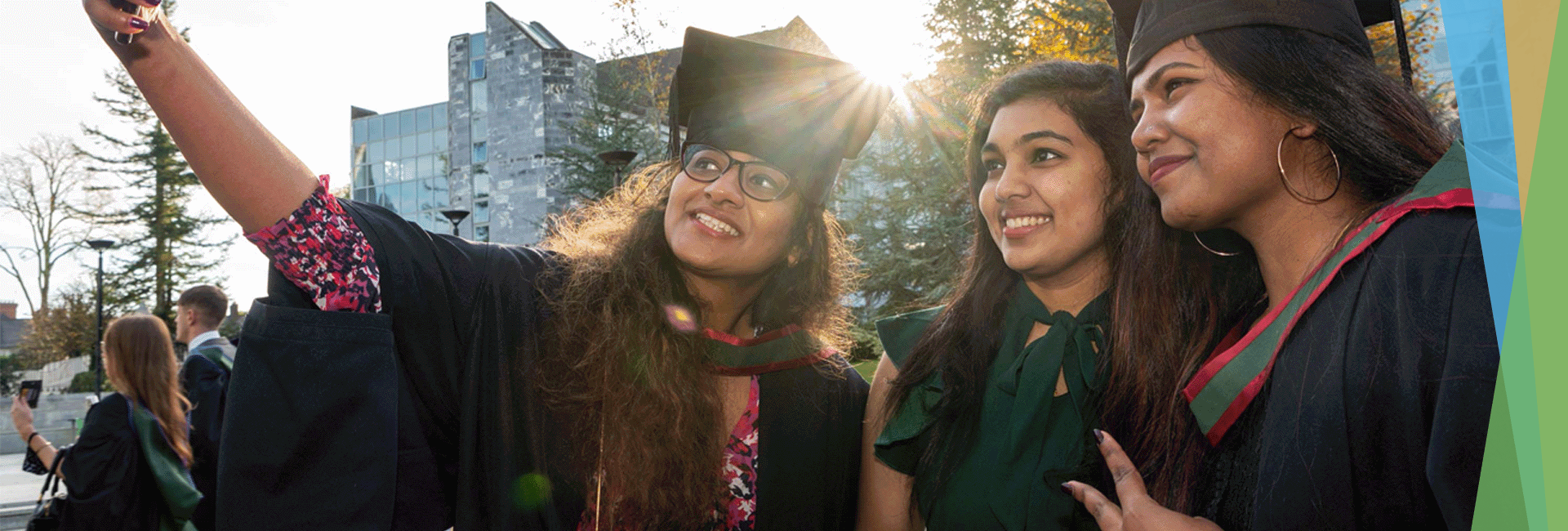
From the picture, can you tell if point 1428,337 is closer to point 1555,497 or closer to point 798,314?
point 1555,497

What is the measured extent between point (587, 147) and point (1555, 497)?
24.1 m

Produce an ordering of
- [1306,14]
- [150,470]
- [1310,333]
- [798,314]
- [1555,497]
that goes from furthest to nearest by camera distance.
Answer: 1. [150,470]
2. [798,314]
3. [1306,14]
4. [1310,333]
5. [1555,497]

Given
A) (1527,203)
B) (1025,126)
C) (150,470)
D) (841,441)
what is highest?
(1025,126)

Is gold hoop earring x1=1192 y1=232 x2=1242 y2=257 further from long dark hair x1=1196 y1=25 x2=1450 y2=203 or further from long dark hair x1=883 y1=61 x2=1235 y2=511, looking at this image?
long dark hair x1=1196 y1=25 x2=1450 y2=203

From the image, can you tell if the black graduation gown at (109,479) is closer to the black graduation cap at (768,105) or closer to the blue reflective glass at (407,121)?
the black graduation cap at (768,105)

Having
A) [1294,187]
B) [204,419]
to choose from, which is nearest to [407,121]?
[204,419]

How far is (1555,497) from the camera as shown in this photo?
105 cm

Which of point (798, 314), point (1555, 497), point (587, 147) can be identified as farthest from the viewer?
point (587, 147)

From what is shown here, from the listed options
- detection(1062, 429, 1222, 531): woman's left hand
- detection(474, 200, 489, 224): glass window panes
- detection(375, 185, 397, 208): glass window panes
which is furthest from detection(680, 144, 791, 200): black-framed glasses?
detection(375, 185, 397, 208): glass window panes

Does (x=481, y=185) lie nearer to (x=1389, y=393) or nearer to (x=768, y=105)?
(x=768, y=105)

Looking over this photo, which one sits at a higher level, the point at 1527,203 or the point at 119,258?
the point at 119,258

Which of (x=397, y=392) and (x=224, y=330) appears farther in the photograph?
(x=224, y=330)

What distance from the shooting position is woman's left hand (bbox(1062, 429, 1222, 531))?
5.45 feet

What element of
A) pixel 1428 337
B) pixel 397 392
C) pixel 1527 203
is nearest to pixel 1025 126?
pixel 1428 337
